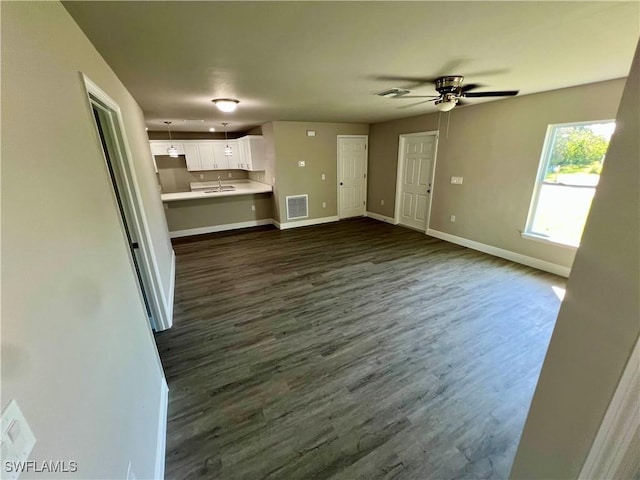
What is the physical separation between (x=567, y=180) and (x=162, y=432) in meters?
5.05

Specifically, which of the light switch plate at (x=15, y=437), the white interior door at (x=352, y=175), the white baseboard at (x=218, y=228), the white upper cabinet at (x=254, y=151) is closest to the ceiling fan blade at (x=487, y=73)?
the light switch plate at (x=15, y=437)

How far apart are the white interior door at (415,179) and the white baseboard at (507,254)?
53cm

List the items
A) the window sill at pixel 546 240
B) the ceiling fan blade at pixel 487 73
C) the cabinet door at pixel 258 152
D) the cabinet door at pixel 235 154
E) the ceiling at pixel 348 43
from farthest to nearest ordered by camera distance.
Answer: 1. the cabinet door at pixel 235 154
2. the cabinet door at pixel 258 152
3. the window sill at pixel 546 240
4. the ceiling fan blade at pixel 487 73
5. the ceiling at pixel 348 43

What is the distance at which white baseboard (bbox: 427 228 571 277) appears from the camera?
362 cm

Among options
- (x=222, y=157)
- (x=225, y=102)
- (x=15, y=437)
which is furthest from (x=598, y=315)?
(x=222, y=157)

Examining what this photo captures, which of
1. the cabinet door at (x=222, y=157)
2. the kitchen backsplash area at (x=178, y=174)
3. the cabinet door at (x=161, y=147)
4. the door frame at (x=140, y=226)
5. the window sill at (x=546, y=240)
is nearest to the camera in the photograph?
the door frame at (x=140, y=226)

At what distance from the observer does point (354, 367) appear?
84.5 inches

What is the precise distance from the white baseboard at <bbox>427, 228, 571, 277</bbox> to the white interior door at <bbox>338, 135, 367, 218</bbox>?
7.24 ft

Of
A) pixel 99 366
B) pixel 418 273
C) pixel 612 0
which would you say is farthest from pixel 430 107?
pixel 99 366

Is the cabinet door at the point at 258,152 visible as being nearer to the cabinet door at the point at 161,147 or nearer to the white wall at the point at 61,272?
the cabinet door at the point at 161,147

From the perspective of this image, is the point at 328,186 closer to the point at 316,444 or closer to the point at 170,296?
the point at 170,296

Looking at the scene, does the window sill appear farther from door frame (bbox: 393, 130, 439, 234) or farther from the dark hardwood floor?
door frame (bbox: 393, 130, 439, 234)

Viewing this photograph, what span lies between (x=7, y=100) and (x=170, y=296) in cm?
281

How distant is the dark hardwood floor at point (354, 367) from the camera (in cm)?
153
